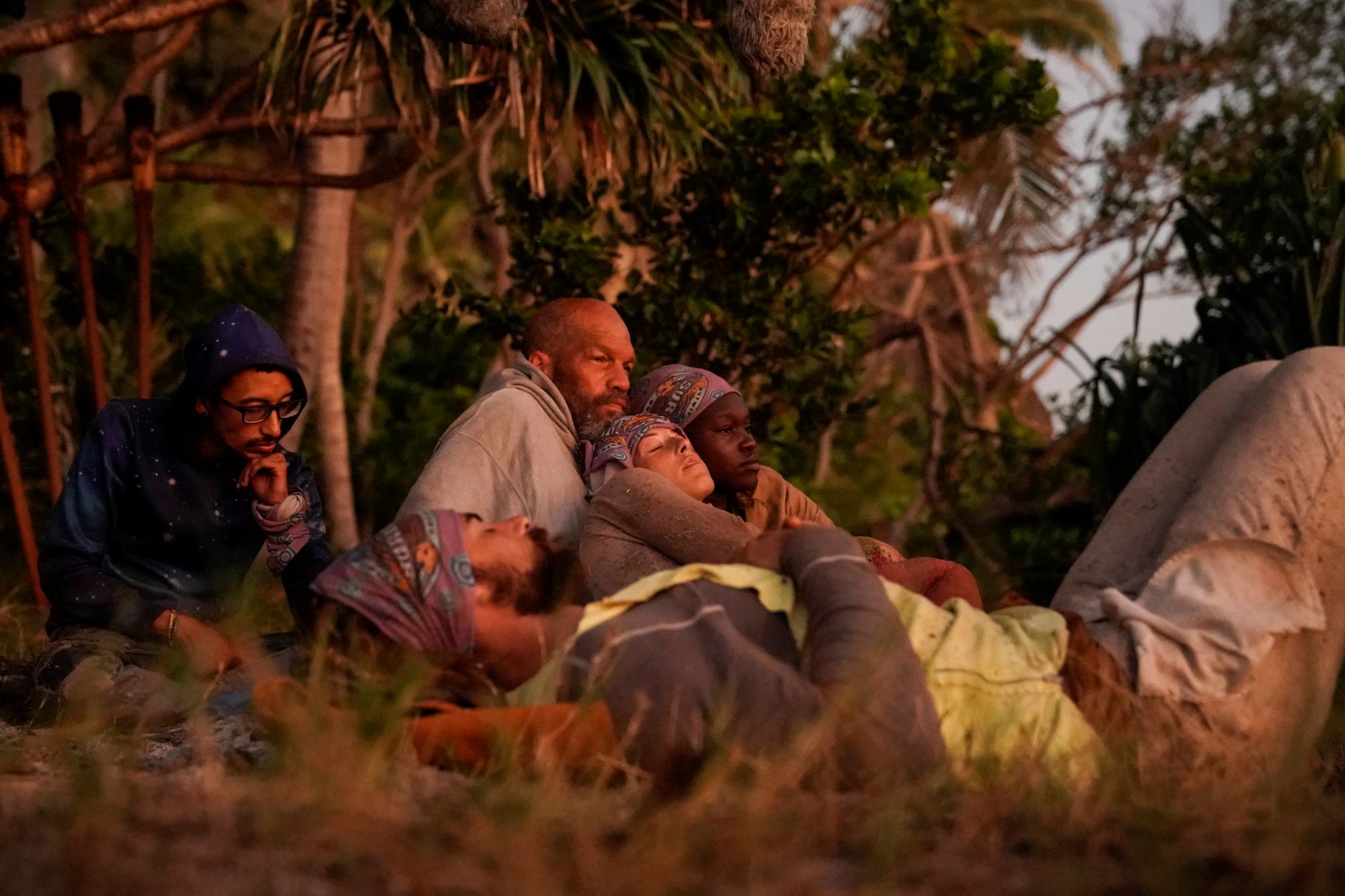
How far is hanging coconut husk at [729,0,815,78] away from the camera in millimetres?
5270

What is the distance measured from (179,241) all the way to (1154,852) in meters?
11.9

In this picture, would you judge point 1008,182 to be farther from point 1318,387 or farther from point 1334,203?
point 1318,387

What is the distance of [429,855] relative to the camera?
7.87ft

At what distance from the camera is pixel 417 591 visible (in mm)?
3281

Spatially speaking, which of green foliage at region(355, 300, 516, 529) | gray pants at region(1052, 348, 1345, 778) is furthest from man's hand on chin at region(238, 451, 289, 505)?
green foliage at region(355, 300, 516, 529)

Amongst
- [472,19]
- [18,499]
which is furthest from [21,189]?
[472,19]

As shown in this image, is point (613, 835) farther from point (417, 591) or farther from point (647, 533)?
point (647, 533)

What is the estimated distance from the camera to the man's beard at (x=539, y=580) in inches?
132

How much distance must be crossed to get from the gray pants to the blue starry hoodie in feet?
8.11

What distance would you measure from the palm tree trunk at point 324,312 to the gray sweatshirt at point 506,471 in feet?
15.1

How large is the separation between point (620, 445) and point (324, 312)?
17.0 feet

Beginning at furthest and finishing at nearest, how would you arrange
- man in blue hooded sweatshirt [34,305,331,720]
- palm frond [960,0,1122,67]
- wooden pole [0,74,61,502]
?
1. palm frond [960,0,1122,67]
2. wooden pole [0,74,61,502]
3. man in blue hooded sweatshirt [34,305,331,720]

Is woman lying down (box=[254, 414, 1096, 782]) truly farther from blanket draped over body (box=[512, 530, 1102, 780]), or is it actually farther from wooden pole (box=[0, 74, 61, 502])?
wooden pole (box=[0, 74, 61, 502])

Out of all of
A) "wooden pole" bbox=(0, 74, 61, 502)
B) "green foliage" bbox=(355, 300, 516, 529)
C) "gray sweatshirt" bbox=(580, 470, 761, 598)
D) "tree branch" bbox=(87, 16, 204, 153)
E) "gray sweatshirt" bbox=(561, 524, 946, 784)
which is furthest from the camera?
"green foliage" bbox=(355, 300, 516, 529)
